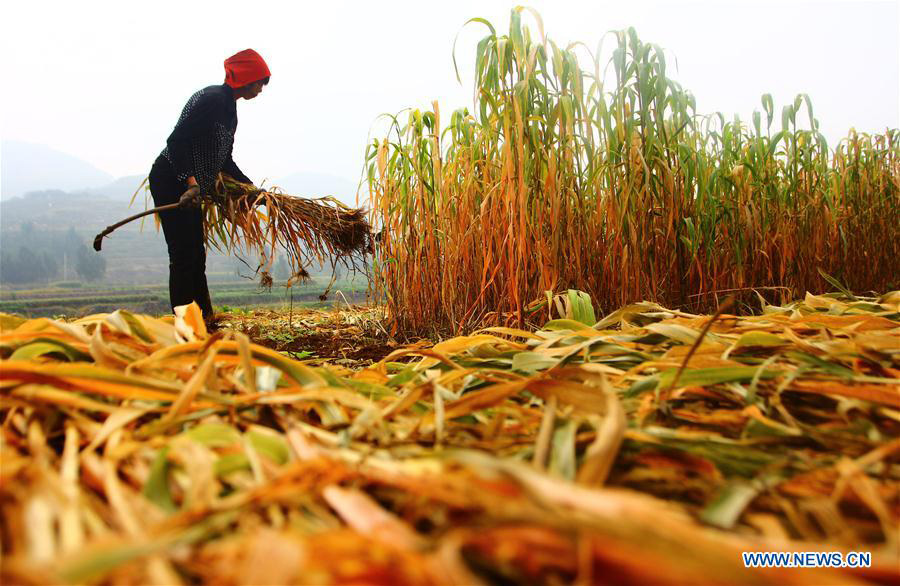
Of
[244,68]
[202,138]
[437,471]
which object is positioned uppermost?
[244,68]

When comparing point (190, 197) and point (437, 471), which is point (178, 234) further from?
point (437, 471)

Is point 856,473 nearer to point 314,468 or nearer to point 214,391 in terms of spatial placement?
point 314,468

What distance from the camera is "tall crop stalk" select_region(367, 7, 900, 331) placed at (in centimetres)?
190

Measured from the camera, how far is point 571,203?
2.00 meters

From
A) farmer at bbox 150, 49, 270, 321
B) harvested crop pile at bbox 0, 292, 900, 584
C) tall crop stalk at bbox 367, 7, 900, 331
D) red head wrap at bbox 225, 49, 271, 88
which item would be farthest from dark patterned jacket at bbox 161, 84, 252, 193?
harvested crop pile at bbox 0, 292, 900, 584

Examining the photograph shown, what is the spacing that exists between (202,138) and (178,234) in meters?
0.60

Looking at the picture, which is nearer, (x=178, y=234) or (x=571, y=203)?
(x=571, y=203)

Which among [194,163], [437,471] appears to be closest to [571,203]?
[437,471]

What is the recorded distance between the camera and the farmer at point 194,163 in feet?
10.1

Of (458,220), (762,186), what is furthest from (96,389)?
(762,186)

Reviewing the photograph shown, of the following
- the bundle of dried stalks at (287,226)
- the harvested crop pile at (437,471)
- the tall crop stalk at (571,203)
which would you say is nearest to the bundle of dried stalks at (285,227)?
the bundle of dried stalks at (287,226)

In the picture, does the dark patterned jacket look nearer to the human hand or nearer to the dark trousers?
the dark trousers

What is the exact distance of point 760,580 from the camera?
0.78 feet

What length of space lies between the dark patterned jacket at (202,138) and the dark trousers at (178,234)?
0.11 metres
